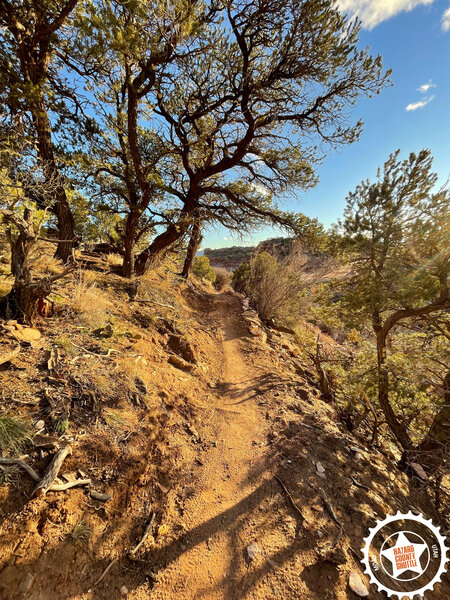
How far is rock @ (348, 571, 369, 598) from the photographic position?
2014 millimetres

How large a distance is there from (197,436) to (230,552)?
1.39m

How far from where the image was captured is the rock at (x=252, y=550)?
2195 mm

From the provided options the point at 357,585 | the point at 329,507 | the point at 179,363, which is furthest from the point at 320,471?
the point at 179,363

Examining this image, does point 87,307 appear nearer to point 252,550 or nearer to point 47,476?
point 47,476

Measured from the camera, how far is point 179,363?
4.85 metres

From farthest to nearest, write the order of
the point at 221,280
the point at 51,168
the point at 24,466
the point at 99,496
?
the point at 221,280 < the point at 51,168 < the point at 99,496 < the point at 24,466

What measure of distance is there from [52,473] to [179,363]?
9.71 feet

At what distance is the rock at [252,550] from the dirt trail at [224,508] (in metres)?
0.04

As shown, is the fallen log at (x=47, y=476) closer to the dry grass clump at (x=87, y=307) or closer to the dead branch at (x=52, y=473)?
the dead branch at (x=52, y=473)

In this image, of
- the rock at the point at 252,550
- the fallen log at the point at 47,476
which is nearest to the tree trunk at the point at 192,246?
the fallen log at the point at 47,476

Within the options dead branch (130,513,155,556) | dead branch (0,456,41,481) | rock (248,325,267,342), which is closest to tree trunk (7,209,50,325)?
dead branch (0,456,41,481)

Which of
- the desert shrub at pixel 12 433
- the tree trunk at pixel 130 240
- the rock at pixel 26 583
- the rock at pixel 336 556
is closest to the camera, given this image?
the rock at pixel 26 583

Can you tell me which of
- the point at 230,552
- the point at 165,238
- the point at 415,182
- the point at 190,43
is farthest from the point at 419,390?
the point at 190,43

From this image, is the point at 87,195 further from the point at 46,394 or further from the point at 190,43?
the point at 46,394
